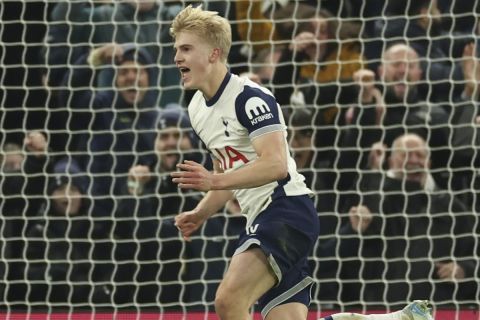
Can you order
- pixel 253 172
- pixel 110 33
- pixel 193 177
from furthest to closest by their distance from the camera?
1. pixel 110 33
2. pixel 253 172
3. pixel 193 177

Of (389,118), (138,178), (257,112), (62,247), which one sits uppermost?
(257,112)

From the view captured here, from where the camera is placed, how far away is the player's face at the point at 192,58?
14.1 ft

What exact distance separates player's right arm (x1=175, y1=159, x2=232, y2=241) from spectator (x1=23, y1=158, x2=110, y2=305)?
2489 mm

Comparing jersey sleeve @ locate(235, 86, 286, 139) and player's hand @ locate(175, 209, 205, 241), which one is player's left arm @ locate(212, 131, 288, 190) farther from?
player's hand @ locate(175, 209, 205, 241)

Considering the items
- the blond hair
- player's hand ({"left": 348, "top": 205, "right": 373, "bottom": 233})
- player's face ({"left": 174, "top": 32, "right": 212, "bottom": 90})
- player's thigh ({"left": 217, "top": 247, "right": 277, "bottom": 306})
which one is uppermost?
the blond hair

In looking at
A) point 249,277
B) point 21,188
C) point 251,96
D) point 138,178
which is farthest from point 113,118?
point 249,277

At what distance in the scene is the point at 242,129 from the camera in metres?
4.27

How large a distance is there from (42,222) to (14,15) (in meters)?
1.37

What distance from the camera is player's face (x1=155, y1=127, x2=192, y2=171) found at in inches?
272

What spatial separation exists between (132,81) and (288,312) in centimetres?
315

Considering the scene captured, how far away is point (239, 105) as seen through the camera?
4246 mm

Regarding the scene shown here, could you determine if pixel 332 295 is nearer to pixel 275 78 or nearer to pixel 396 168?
pixel 396 168

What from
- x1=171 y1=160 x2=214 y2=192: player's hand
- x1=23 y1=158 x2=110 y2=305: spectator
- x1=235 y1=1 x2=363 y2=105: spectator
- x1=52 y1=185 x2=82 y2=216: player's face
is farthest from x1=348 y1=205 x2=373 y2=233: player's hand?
x1=171 y1=160 x2=214 y2=192: player's hand

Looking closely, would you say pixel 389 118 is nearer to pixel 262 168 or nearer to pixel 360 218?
pixel 360 218
